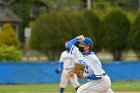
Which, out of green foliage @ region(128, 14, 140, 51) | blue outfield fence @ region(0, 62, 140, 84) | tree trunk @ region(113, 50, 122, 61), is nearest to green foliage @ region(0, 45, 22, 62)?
blue outfield fence @ region(0, 62, 140, 84)

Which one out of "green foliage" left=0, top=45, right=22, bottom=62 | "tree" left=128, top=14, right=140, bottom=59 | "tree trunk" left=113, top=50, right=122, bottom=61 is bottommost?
"tree trunk" left=113, top=50, right=122, bottom=61

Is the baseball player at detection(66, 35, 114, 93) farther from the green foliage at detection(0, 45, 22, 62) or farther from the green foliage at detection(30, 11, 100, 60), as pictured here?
the green foliage at detection(30, 11, 100, 60)

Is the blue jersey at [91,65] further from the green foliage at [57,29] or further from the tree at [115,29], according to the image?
the tree at [115,29]

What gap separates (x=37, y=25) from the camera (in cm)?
5200

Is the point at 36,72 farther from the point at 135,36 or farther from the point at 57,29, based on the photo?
the point at 135,36

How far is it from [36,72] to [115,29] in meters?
25.2

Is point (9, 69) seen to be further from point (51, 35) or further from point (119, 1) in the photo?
point (119, 1)

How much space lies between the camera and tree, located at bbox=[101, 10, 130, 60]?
52656mm

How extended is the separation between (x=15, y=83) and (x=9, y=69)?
2.78 feet

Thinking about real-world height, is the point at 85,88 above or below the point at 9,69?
above

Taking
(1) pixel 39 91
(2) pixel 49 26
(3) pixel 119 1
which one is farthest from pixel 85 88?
(3) pixel 119 1

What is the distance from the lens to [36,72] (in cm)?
2888

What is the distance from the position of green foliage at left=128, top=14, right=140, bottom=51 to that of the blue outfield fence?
2062cm

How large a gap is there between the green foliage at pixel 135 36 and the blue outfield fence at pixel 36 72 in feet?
67.6
